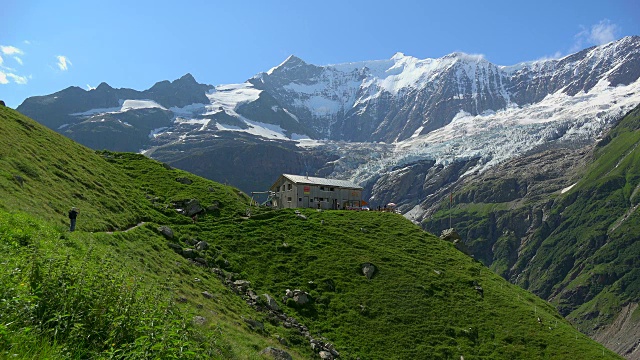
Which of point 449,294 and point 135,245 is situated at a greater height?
point 135,245

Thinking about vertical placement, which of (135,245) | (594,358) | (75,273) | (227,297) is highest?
(75,273)

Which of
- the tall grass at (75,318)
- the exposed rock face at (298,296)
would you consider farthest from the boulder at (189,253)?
the tall grass at (75,318)

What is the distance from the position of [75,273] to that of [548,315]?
65.1m

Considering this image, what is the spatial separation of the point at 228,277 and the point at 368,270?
772 inches

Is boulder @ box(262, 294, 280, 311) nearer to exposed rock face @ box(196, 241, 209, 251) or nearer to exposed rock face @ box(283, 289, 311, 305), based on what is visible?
exposed rock face @ box(283, 289, 311, 305)

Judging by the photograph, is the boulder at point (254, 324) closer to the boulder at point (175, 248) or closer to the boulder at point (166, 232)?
the boulder at point (175, 248)

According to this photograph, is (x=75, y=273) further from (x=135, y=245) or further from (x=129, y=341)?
(x=135, y=245)

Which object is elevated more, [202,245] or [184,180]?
[184,180]

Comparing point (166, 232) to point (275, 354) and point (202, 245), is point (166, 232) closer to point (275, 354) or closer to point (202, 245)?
point (202, 245)

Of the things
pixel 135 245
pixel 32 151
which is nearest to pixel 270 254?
pixel 135 245

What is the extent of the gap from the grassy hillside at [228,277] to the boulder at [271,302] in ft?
3.68

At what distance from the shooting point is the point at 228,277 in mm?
49969

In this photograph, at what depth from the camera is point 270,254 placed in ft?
199

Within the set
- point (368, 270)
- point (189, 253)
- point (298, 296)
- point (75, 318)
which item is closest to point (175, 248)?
point (189, 253)
